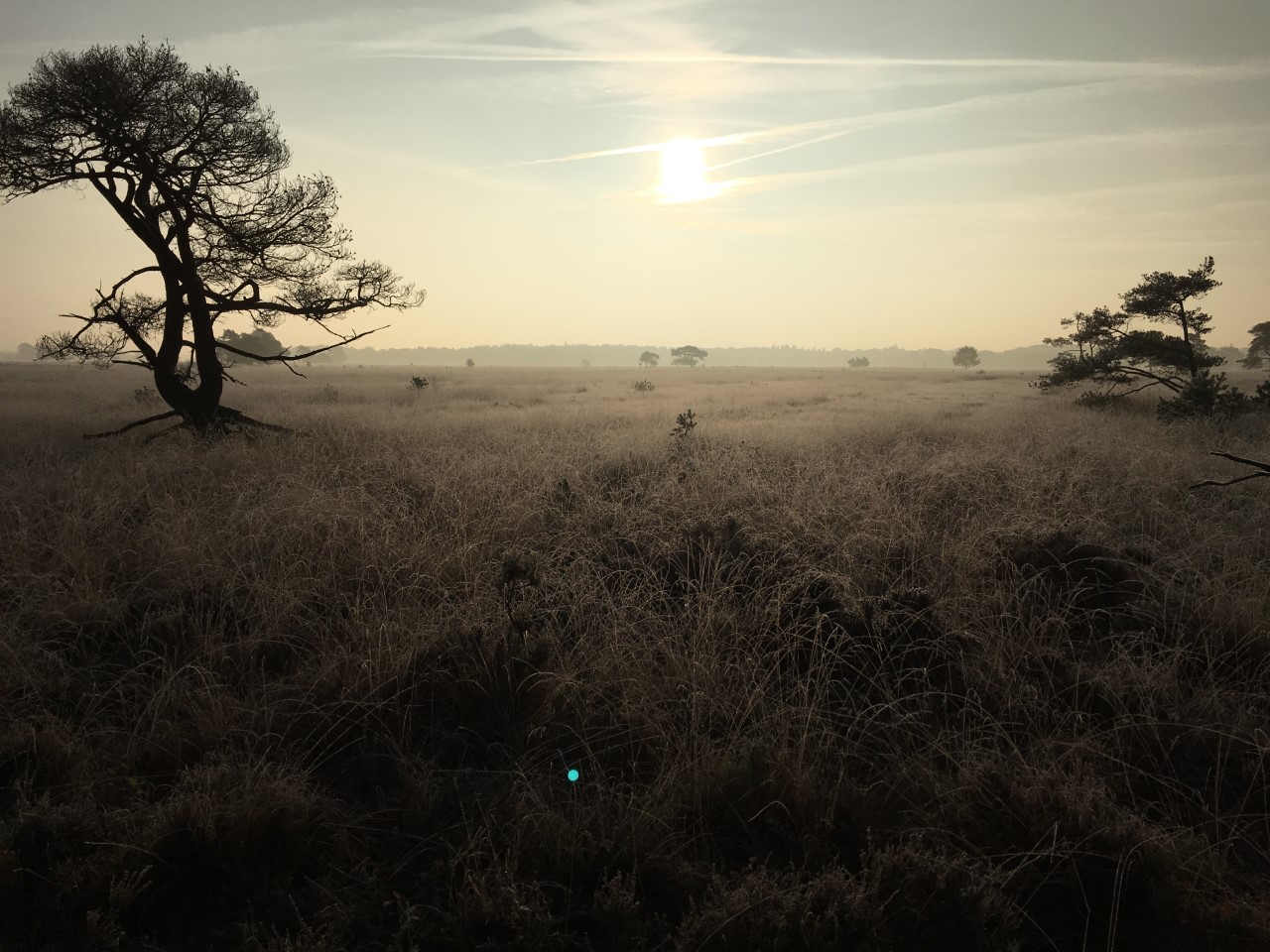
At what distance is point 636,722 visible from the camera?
3205mm

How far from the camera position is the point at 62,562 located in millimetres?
4965

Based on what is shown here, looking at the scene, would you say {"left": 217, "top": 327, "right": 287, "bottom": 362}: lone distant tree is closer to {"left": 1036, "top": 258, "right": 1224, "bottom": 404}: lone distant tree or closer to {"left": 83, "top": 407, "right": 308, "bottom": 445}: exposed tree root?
{"left": 83, "top": 407, "right": 308, "bottom": 445}: exposed tree root

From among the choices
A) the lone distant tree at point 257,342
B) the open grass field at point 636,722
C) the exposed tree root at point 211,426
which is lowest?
the open grass field at point 636,722

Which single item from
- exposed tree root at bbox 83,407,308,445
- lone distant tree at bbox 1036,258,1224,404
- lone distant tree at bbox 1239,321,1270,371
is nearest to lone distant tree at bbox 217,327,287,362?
exposed tree root at bbox 83,407,308,445

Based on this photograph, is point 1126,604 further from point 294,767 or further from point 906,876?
point 294,767

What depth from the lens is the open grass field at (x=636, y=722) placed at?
217cm

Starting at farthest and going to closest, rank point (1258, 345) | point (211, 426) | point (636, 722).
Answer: point (1258, 345) → point (211, 426) → point (636, 722)

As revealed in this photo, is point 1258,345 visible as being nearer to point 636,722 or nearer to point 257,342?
point 636,722

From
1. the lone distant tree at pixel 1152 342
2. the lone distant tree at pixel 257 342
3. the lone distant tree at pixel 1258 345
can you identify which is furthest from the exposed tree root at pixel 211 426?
the lone distant tree at pixel 1258 345

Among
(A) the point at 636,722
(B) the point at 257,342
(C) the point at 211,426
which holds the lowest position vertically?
(A) the point at 636,722

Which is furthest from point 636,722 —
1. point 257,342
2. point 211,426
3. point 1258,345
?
point 1258,345

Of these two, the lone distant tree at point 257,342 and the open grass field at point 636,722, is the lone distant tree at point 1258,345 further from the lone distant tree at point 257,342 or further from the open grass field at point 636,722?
the lone distant tree at point 257,342

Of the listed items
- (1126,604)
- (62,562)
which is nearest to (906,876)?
(1126,604)

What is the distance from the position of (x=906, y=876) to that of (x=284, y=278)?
13.7m
